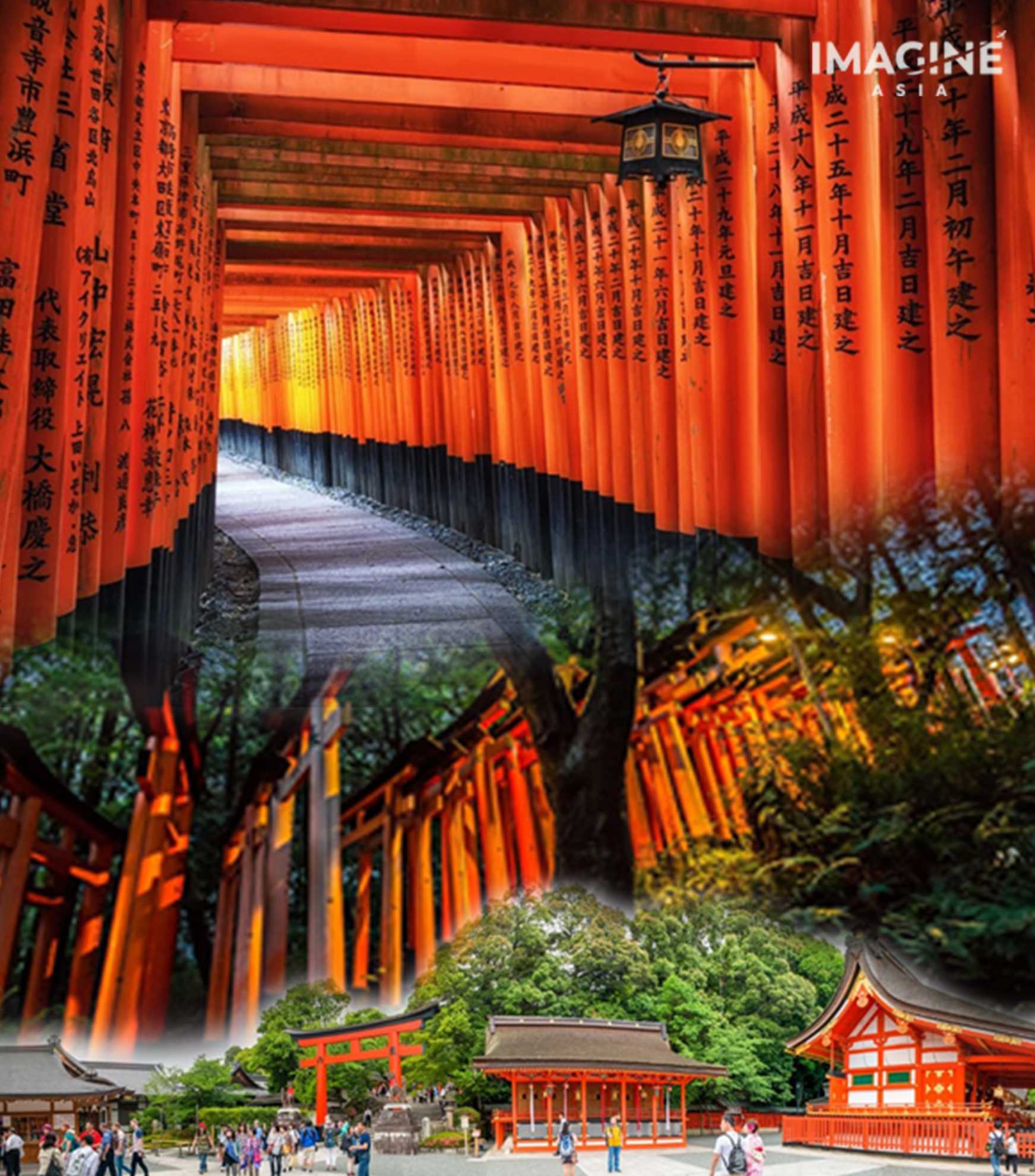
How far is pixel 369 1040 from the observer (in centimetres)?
803

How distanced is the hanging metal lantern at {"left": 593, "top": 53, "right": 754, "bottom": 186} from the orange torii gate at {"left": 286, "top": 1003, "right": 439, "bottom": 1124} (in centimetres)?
490

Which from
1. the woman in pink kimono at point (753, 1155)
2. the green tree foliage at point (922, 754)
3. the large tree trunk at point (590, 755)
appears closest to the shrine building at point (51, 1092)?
the large tree trunk at point (590, 755)

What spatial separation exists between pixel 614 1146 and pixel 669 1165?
34cm

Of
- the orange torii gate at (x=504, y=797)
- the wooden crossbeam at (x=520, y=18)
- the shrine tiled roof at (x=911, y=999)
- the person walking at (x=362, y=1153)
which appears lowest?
the person walking at (x=362, y=1153)

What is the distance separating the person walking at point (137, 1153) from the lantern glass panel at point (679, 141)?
20.7 ft

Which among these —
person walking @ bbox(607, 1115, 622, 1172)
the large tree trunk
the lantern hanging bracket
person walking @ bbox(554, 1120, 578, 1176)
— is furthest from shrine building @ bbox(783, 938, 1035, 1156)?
the lantern hanging bracket

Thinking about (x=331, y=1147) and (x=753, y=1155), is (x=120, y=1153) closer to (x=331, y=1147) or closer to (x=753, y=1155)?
(x=331, y=1147)

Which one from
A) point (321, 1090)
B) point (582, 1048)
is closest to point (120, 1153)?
point (321, 1090)

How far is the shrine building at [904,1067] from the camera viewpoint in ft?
24.5

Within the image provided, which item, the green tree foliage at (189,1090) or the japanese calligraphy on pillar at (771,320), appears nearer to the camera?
the japanese calligraphy on pillar at (771,320)

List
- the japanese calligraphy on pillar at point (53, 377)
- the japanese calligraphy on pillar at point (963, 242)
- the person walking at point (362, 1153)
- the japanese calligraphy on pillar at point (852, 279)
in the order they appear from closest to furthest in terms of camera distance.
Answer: the japanese calligraphy on pillar at point (53, 377) < the japanese calligraphy on pillar at point (963, 242) < the japanese calligraphy on pillar at point (852, 279) < the person walking at point (362, 1153)

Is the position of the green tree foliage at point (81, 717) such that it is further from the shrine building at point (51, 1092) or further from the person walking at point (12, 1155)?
the person walking at point (12, 1155)

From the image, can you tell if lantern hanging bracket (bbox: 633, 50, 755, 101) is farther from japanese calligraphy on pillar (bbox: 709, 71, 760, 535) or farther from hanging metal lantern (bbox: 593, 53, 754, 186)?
japanese calligraphy on pillar (bbox: 709, 71, 760, 535)

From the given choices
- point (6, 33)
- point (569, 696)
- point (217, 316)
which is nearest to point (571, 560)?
point (569, 696)
